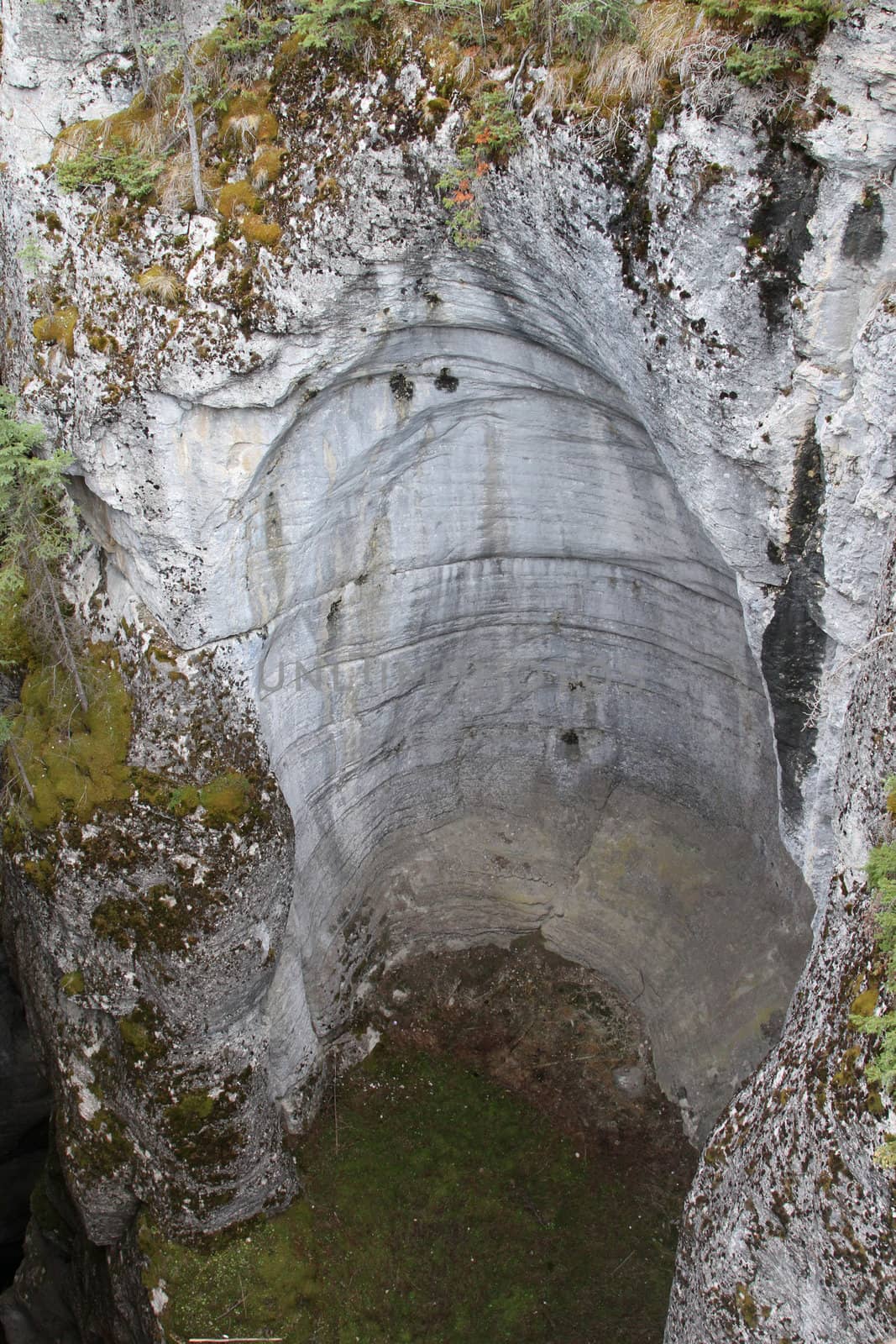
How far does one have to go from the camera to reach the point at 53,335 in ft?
38.2

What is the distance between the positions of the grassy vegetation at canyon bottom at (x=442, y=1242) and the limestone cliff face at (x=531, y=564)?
83cm

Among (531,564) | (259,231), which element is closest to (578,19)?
(259,231)

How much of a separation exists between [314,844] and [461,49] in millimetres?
10316

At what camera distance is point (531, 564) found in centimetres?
1499

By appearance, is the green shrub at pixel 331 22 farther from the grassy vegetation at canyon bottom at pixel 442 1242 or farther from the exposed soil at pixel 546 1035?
the grassy vegetation at canyon bottom at pixel 442 1242

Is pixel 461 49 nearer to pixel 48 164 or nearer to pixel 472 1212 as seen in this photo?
pixel 48 164

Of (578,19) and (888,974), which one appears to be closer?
(888,974)

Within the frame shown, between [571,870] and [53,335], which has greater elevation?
[53,335]

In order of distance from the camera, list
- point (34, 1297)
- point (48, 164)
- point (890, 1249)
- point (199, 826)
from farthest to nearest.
Result: point (34, 1297) < point (199, 826) < point (48, 164) < point (890, 1249)

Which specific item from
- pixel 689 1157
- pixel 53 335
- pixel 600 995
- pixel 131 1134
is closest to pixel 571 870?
pixel 600 995

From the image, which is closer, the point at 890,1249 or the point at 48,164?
the point at 890,1249

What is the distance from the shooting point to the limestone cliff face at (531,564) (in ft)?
28.8

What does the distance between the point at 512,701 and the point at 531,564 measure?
2670 mm

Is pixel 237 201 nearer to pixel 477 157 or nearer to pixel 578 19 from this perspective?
pixel 477 157
